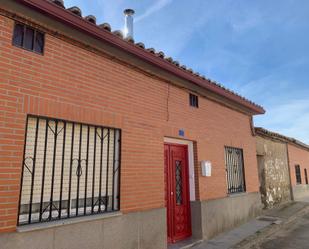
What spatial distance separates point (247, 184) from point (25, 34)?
791 centimetres

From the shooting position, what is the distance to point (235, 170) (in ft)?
27.2

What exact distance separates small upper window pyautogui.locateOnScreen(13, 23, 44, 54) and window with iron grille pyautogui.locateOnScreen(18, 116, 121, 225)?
39.9 inches

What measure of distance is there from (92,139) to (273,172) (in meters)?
10.7

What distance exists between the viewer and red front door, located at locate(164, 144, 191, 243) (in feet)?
19.2

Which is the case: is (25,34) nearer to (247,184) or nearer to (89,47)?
(89,47)

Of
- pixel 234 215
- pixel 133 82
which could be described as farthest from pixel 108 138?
pixel 234 215

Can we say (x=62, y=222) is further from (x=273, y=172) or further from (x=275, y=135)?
(x=275, y=135)

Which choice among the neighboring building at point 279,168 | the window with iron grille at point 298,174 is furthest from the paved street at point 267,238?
the window with iron grille at point 298,174

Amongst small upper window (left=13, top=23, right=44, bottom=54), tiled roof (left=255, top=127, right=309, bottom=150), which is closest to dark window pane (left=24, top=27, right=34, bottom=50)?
small upper window (left=13, top=23, right=44, bottom=54)

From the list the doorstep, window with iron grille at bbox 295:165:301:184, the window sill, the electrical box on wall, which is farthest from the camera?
window with iron grille at bbox 295:165:301:184

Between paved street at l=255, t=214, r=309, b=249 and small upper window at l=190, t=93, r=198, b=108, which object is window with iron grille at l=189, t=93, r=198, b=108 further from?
paved street at l=255, t=214, r=309, b=249

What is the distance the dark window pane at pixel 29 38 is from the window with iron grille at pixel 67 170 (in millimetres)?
1019

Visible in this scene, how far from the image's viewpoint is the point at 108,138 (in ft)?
14.7

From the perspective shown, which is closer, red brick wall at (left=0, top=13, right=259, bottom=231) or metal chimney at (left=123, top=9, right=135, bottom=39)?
red brick wall at (left=0, top=13, right=259, bottom=231)
